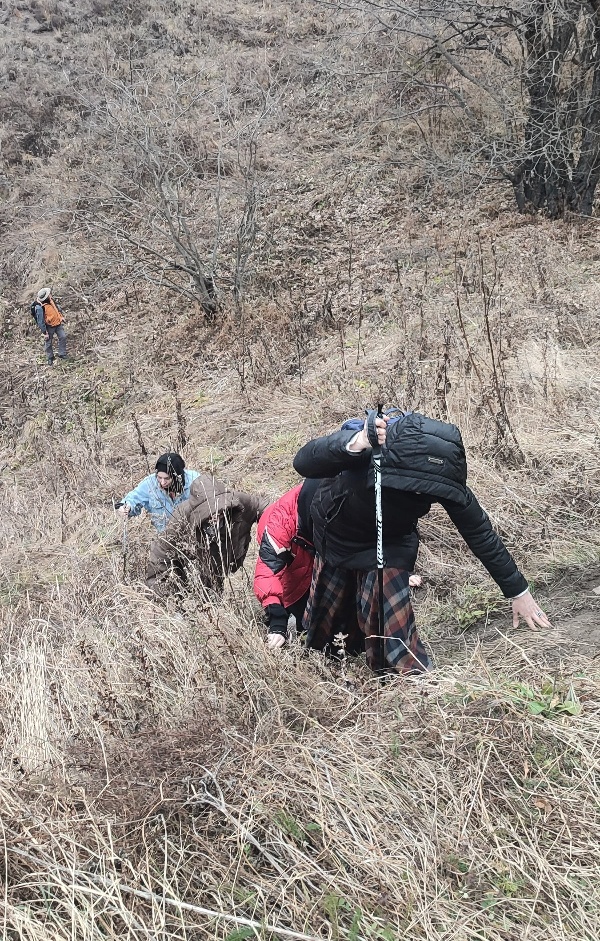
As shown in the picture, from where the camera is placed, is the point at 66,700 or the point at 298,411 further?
the point at 298,411

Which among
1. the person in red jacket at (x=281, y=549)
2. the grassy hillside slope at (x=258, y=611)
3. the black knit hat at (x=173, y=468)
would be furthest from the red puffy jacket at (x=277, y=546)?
the black knit hat at (x=173, y=468)

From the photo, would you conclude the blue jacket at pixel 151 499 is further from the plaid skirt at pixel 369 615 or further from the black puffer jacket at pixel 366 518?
the black puffer jacket at pixel 366 518

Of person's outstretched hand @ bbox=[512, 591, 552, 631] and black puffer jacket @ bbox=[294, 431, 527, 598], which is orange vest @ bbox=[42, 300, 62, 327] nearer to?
black puffer jacket @ bbox=[294, 431, 527, 598]

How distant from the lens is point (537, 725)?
2271 millimetres

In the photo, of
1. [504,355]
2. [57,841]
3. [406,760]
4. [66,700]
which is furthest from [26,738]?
[504,355]

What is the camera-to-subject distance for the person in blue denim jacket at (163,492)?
4446 millimetres

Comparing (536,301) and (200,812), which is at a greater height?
(536,301)

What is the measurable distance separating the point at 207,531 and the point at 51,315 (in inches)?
383

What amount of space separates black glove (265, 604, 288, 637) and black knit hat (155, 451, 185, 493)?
1485mm

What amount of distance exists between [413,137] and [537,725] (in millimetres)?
13913

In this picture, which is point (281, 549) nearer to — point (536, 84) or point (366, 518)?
point (366, 518)

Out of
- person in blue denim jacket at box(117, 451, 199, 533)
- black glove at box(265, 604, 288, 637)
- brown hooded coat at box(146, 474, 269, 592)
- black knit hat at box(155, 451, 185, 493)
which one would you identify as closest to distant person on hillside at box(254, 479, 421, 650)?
black glove at box(265, 604, 288, 637)

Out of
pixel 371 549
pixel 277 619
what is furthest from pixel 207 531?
pixel 371 549

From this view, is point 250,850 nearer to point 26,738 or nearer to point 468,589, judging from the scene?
point 26,738
